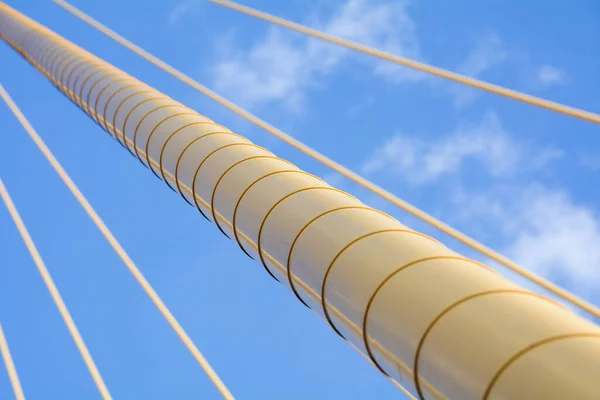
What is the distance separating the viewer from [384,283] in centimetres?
505

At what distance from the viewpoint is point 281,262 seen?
6777mm

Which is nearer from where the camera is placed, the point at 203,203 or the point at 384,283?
the point at 384,283

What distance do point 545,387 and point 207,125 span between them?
6.69 metres

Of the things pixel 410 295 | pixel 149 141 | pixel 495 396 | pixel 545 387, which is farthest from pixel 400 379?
pixel 149 141

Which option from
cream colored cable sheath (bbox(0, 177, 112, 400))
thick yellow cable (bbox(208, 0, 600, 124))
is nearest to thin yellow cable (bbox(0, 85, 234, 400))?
cream colored cable sheath (bbox(0, 177, 112, 400))

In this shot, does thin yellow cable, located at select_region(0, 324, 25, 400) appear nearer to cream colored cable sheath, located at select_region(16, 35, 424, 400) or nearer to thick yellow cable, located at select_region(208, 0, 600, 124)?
cream colored cable sheath, located at select_region(16, 35, 424, 400)

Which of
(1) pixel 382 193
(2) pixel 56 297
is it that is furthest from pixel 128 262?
(1) pixel 382 193

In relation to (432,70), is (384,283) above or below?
below

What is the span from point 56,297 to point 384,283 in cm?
514

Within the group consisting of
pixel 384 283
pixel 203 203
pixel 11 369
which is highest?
pixel 203 203

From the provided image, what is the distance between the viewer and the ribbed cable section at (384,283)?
3.88m

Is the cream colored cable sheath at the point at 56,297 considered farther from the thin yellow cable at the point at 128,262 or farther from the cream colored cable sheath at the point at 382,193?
the cream colored cable sheath at the point at 382,193

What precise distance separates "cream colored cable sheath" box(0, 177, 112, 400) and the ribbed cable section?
2.14 meters

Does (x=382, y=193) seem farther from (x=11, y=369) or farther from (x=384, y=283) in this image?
(x=11, y=369)
